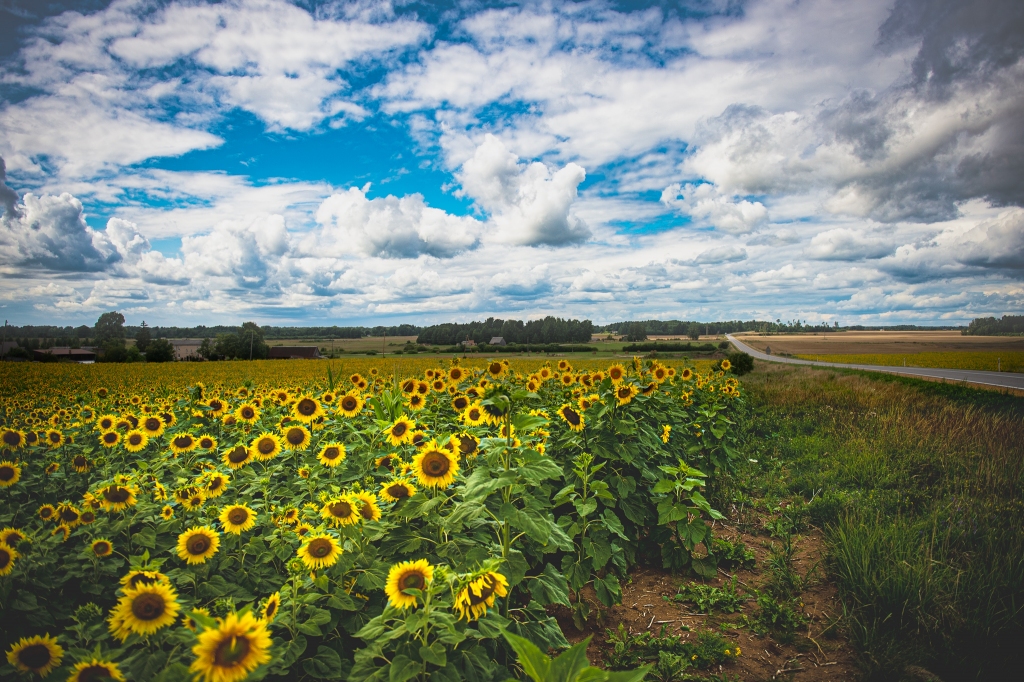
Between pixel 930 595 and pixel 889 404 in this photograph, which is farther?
pixel 889 404

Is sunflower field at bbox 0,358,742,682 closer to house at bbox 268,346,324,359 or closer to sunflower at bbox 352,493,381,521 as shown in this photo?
sunflower at bbox 352,493,381,521

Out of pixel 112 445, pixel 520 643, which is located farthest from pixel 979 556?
pixel 112 445

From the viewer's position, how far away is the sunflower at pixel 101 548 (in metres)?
2.52

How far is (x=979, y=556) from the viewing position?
457cm

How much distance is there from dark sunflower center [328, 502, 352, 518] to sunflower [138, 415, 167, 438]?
318 cm

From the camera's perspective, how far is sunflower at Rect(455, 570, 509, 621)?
2008 millimetres

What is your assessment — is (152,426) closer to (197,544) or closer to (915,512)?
(197,544)

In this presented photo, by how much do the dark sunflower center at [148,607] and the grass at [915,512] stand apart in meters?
4.64

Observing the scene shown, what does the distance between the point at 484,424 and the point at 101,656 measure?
107 inches

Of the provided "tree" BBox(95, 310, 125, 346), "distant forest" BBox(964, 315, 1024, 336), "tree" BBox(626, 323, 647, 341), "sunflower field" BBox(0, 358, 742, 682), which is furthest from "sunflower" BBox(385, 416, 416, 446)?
"tree" BBox(626, 323, 647, 341)

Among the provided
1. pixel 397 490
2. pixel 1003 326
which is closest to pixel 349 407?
pixel 397 490

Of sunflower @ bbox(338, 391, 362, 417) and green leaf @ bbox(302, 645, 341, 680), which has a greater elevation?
sunflower @ bbox(338, 391, 362, 417)

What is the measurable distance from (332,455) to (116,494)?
47.8 inches

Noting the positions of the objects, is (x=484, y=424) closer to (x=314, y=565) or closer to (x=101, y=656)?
(x=314, y=565)
